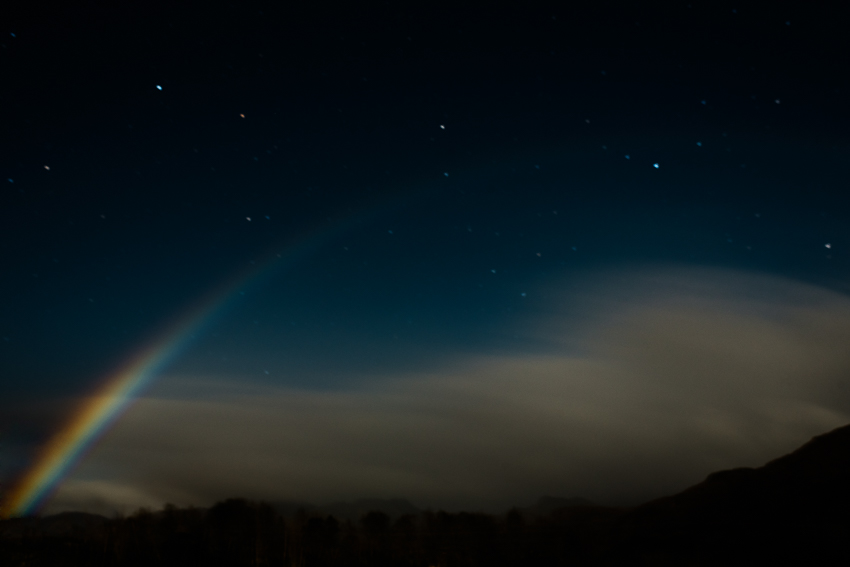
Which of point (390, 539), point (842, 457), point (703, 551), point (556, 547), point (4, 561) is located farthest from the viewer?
point (842, 457)

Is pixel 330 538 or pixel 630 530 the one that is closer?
pixel 330 538

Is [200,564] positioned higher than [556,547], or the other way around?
[556,547]

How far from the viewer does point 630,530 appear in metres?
95.0

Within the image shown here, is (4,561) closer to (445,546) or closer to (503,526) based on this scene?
(445,546)

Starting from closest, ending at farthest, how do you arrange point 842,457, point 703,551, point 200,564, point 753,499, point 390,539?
1. point 200,564
2. point 703,551
3. point 753,499
4. point 390,539
5. point 842,457

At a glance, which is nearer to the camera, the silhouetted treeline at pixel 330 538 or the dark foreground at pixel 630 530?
the silhouetted treeline at pixel 330 538

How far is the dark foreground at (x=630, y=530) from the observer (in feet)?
226

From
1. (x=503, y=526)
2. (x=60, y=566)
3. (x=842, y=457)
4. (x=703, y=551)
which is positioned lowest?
(x=60, y=566)

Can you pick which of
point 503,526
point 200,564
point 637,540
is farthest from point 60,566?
point 503,526

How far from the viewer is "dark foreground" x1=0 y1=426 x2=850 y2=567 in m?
68.8

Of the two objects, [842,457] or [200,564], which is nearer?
[200,564]

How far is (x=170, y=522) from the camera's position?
8950 centimetres

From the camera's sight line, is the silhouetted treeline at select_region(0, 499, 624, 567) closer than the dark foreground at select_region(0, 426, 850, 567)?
Yes

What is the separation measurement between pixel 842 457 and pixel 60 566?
13569cm
